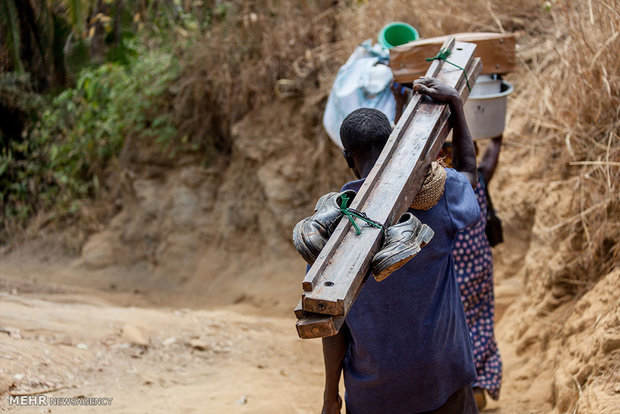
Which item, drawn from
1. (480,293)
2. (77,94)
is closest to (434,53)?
(480,293)

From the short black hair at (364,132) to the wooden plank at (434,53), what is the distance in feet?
2.55

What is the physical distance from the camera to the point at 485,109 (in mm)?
2945

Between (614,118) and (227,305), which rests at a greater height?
(614,118)

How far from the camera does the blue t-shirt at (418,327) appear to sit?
2.02 metres

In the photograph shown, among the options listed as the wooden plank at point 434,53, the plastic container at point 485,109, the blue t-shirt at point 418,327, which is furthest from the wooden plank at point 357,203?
the plastic container at point 485,109

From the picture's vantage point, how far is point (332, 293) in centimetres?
151

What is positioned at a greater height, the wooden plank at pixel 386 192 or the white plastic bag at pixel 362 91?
the wooden plank at pixel 386 192

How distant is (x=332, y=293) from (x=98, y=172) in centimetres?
730

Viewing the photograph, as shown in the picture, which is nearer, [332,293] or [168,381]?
[332,293]

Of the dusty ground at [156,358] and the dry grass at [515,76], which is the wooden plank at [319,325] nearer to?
the dusty ground at [156,358]

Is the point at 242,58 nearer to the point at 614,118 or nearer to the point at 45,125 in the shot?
the point at 45,125

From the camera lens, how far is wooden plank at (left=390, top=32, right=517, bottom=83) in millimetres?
2768

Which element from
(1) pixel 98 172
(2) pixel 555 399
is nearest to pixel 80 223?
(1) pixel 98 172

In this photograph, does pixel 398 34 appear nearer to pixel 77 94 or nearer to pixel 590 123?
pixel 590 123
